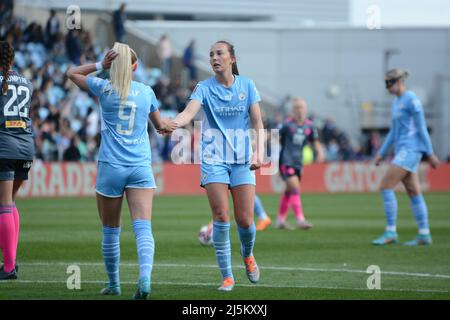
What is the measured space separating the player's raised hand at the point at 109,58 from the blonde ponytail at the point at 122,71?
1.0 inches

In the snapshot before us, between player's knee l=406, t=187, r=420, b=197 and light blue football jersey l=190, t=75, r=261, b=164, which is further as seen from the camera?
player's knee l=406, t=187, r=420, b=197

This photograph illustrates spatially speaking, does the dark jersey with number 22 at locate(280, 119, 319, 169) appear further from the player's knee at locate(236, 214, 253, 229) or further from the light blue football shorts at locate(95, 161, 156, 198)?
the light blue football shorts at locate(95, 161, 156, 198)

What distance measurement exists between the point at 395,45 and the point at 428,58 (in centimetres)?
166

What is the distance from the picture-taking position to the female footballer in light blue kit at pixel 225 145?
967 cm

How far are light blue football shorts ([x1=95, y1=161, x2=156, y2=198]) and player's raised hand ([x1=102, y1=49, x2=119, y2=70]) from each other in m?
0.85

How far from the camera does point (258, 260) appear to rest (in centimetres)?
1272

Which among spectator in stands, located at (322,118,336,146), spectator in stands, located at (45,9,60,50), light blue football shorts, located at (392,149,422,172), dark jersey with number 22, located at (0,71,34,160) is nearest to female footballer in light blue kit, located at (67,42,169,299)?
dark jersey with number 22, located at (0,71,34,160)

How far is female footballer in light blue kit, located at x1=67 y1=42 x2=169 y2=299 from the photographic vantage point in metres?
8.85

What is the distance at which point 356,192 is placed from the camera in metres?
34.2

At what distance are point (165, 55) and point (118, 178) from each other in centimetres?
2888

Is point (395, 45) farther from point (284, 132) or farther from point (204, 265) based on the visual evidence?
point (204, 265)

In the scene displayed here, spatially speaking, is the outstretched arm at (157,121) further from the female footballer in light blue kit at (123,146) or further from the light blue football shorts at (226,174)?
the light blue football shorts at (226,174)

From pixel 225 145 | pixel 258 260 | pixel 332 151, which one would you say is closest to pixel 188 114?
pixel 225 145

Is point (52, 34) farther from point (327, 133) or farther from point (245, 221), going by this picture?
point (245, 221)
